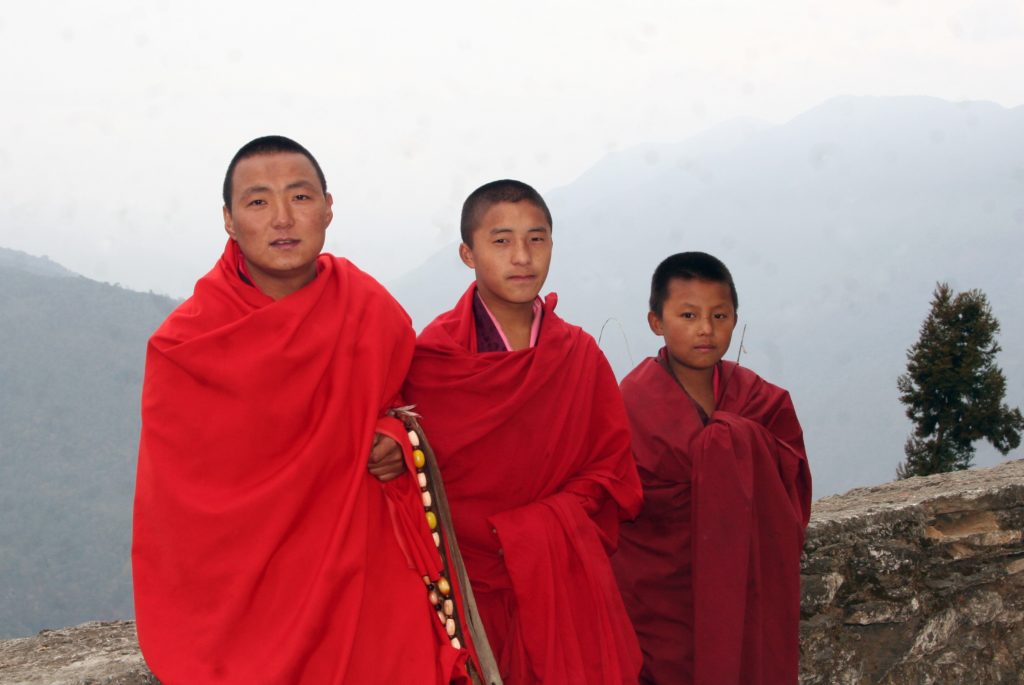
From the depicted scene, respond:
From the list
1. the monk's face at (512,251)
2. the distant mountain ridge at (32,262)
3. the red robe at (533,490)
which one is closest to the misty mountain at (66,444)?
the distant mountain ridge at (32,262)

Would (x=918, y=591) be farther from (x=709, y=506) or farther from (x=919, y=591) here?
(x=709, y=506)

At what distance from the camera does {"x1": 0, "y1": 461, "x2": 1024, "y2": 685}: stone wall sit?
327 centimetres

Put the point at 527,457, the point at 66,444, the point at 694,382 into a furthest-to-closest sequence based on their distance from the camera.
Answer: the point at 66,444
the point at 694,382
the point at 527,457

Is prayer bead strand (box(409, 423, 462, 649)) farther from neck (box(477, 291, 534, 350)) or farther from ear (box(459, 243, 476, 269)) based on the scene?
ear (box(459, 243, 476, 269))

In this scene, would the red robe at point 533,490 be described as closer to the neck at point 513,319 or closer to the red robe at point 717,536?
the neck at point 513,319

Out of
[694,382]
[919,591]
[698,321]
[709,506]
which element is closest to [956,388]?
[919,591]

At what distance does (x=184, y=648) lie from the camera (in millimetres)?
2094

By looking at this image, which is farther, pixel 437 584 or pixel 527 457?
pixel 527 457

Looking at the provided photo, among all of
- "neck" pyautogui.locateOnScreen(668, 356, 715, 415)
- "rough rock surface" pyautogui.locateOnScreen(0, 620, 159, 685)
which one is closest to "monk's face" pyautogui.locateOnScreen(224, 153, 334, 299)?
"rough rock surface" pyautogui.locateOnScreen(0, 620, 159, 685)

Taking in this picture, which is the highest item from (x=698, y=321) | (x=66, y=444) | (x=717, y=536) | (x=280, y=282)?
(x=280, y=282)

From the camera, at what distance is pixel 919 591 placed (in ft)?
11.1

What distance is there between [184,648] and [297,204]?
1.11m

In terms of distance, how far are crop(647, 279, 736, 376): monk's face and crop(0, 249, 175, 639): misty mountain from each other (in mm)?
67429

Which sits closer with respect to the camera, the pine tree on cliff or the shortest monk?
the shortest monk
